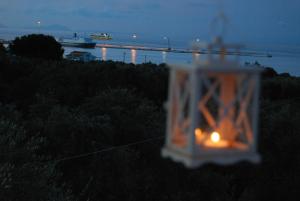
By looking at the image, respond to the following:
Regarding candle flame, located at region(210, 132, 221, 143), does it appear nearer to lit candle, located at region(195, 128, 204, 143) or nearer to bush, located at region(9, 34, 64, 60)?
lit candle, located at region(195, 128, 204, 143)

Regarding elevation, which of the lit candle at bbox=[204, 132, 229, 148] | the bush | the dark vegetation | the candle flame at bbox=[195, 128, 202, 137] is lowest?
the dark vegetation

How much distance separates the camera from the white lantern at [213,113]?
1589mm

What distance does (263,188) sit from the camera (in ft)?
38.3

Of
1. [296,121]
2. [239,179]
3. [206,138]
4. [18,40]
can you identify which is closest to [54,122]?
[239,179]

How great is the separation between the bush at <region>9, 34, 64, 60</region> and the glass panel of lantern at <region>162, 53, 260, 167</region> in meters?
31.8

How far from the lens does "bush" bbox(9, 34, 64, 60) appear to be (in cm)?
3278

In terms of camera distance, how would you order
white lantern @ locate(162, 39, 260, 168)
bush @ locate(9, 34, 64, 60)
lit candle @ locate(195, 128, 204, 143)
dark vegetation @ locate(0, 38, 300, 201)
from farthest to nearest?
bush @ locate(9, 34, 64, 60), dark vegetation @ locate(0, 38, 300, 201), lit candle @ locate(195, 128, 204, 143), white lantern @ locate(162, 39, 260, 168)

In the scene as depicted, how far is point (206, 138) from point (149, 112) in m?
11.6

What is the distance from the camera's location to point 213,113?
183 centimetres

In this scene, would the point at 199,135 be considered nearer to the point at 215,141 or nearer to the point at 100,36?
the point at 215,141

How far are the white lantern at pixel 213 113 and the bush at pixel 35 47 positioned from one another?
3184 cm

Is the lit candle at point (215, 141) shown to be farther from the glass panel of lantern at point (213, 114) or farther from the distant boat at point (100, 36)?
the distant boat at point (100, 36)

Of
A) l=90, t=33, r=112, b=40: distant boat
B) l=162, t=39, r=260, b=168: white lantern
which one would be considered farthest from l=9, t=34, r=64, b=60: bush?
l=90, t=33, r=112, b=40: distant boat

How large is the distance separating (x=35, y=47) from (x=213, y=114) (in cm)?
3211
